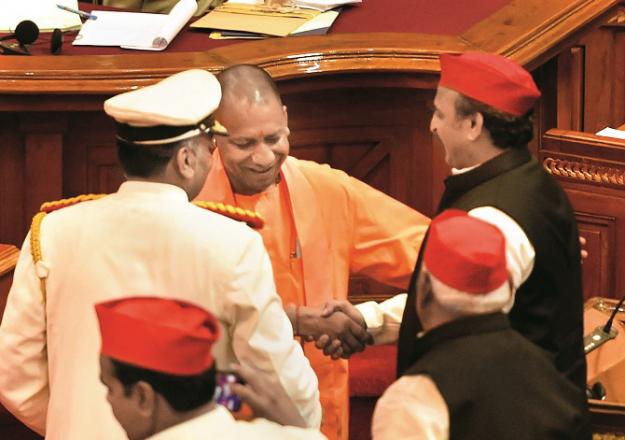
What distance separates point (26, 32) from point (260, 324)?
2056 mm

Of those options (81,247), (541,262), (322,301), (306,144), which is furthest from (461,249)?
(306,144)

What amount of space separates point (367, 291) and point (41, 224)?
186 centimetres

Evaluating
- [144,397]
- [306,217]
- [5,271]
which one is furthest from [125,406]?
[5,271]

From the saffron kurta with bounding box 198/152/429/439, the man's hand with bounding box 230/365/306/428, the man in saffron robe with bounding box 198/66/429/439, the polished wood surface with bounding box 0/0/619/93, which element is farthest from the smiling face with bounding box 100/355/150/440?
the polished wood surface with bounding box 0/0/619/93

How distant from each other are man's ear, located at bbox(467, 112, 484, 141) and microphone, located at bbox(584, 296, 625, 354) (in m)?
0.89

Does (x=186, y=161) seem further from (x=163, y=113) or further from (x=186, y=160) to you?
(x=163, y=113)

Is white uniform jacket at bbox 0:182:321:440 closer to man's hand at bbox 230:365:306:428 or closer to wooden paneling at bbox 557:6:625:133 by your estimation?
man's hand at bbox 230:365:306:428

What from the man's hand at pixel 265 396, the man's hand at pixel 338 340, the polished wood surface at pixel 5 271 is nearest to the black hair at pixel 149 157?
the man's hand at pixel 265 396

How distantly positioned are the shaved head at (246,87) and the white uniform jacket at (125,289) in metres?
0.66

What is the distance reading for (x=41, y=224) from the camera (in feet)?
8.87

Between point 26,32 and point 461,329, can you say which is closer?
point 461,329

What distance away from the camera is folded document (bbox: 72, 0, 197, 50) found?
4.39 metres

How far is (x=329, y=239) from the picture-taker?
346 cm

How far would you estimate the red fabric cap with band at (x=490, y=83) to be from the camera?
9.52 feet
